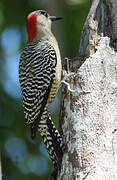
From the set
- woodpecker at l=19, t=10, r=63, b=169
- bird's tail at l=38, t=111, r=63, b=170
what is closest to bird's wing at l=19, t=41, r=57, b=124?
woodpecker at l=19, t=10, r=63, b=169

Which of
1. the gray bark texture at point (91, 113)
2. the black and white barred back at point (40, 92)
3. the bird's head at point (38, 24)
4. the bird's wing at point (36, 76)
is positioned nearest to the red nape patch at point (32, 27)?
the bird's head at point (38, 24)

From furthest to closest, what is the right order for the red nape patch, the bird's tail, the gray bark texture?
the red nape patch < the bird's tail < the gray bark texture

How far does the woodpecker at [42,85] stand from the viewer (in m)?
4.71

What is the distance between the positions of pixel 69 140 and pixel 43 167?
193 centimetres

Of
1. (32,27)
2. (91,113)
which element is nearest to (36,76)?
(91,113)

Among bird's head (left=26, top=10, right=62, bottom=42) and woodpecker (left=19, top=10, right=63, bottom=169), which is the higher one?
bird's head (left=26, top=10, right=62, bottom=42)

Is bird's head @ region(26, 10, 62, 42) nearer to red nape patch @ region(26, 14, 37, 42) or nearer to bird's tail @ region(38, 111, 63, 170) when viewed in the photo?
red nape patch @ region(26, 14, 37, 42)

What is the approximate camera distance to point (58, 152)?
15.4ft

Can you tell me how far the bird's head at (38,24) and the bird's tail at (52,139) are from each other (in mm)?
998

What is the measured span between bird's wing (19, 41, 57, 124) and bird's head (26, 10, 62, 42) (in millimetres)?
267

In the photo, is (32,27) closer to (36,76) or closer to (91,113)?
(36,76)

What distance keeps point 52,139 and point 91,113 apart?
19.6 inches

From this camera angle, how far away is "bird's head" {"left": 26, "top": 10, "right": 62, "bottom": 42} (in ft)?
17.9

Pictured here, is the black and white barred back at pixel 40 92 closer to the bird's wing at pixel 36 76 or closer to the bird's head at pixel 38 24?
the bird's wing at pixel 36 76
